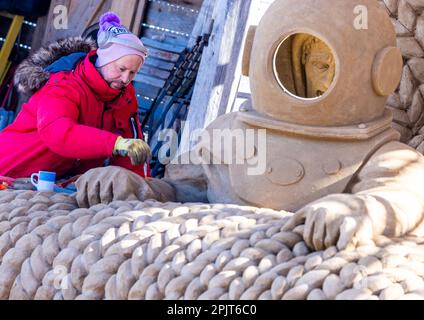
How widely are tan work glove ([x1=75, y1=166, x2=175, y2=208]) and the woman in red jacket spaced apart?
0.42 meters

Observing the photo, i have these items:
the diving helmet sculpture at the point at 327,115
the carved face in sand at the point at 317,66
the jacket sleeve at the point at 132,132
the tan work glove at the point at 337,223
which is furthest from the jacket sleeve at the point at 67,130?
the tan work glove at the point at 337,223

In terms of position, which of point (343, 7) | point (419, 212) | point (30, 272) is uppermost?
point (343, 7)

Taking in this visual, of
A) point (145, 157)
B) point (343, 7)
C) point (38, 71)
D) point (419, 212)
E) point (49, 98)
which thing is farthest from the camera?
point (38, 71)

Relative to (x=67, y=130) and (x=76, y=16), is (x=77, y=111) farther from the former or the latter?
(x=76, y=16)

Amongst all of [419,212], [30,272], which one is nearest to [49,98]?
[30,272]

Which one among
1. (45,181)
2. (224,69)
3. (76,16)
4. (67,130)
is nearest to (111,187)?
(45,181)

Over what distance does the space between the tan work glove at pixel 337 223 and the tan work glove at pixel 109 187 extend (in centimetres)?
79

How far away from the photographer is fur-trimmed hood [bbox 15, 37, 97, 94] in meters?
4.49

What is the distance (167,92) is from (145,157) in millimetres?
2312

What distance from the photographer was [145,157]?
3.92 m

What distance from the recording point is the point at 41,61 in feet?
15.2

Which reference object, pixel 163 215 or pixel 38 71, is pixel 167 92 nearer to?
pixel 38 71
